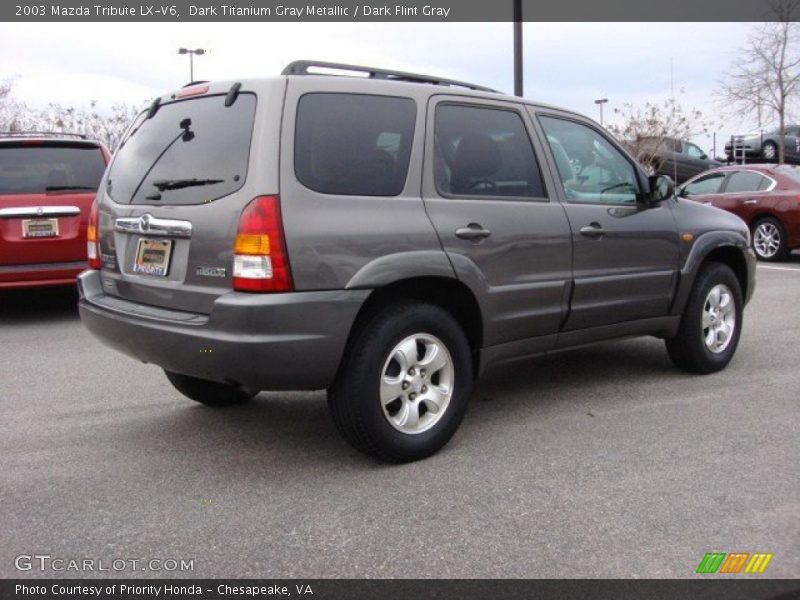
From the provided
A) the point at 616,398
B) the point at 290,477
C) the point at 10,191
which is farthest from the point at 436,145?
the point at 10,191

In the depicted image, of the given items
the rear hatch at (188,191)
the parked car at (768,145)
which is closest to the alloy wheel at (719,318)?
the rear hatch at (188,191)

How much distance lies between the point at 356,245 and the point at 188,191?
2.70 feet

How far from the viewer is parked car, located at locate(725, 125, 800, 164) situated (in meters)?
26.5

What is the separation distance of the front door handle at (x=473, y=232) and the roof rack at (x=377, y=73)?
868 mm

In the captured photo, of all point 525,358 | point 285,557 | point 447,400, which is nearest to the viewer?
point 285,557

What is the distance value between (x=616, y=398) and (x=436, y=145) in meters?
2.04

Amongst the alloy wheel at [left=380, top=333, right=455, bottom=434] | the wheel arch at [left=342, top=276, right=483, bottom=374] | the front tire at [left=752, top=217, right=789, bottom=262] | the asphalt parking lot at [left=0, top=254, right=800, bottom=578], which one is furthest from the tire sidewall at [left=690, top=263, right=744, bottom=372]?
the front tire at [left=752, top=217, right=789, bottom=262]

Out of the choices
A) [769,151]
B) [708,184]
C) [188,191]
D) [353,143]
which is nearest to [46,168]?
[188,191]

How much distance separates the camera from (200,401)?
15.4 feet

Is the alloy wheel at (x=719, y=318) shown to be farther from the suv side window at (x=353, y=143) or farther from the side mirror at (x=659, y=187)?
the suv side window at (x=353, y=143)

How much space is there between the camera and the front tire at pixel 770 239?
488 inches

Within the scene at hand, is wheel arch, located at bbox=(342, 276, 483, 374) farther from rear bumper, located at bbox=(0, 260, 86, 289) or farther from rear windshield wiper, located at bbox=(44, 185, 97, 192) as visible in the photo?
rear windshield wiper, located at bbox=(44, 185, 97, 192)

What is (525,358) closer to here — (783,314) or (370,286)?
(370,286)
